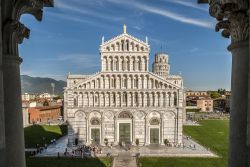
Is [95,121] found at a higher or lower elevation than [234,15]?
lower

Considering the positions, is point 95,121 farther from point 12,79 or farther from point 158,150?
point 12,79

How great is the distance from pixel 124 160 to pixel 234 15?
95.8 feet

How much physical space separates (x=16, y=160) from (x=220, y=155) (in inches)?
1282

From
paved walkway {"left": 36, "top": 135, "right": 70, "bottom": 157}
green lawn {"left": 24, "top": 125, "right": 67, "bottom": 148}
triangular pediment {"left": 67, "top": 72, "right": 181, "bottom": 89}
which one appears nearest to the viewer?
paved walkway {"left": 36, "top": 135, "right": 70, "bottom": 157}

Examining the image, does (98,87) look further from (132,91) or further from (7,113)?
(7,113)

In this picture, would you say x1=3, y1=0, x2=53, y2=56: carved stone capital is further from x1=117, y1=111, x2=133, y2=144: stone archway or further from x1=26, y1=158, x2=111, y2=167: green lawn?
x1=117, y1=111, x2=133, y2=144: stone archway

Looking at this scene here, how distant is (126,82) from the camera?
4103cm

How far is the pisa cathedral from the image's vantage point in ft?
134

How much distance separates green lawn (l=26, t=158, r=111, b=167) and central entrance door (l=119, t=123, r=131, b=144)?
350 inches

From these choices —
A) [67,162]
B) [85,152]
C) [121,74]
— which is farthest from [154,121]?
[67,162]

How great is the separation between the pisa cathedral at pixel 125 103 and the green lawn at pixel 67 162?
8871mm

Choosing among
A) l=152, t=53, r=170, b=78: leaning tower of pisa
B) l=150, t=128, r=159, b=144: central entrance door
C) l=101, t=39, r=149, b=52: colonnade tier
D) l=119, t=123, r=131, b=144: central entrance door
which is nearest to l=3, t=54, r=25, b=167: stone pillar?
l=119, t=123, r=131, b=144: central entrance door

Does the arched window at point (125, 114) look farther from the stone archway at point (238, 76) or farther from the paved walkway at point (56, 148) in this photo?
the stone archway at point (238, 76)

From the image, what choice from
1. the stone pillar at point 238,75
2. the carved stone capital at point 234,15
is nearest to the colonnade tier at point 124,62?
the carved stone capital at point 234,15
